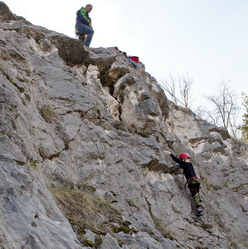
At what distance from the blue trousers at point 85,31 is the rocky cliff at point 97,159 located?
2.42ft

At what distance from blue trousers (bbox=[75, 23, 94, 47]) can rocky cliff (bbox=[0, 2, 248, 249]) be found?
0.74 meters

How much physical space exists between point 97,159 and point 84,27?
8.57m

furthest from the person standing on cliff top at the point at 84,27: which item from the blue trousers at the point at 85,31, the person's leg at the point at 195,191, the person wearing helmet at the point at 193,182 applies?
the person's leg at the point at 195,191

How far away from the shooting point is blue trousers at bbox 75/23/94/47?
564 inches

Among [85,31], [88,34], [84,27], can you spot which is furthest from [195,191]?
[84,27]

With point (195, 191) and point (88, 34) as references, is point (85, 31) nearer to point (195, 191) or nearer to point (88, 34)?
point (88, 34)

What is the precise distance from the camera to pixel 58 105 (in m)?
8.59

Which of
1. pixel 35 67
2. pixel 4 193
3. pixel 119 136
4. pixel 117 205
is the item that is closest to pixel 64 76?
pixel 35 67

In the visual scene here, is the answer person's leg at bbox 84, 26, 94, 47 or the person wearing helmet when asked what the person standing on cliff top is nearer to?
person's leg at bbox 84, 26, 94, 47

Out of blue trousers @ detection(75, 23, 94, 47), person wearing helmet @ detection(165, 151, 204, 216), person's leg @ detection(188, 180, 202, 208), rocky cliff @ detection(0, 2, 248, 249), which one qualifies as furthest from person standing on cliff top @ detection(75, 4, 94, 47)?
person's leg @ detection(188, 180, 202, 208)

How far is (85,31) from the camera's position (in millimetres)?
14344

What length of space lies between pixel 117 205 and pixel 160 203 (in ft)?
6.57

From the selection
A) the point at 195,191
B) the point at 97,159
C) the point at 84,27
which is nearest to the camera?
the point at 97,159

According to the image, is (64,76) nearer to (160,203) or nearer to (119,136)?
(119,136)
